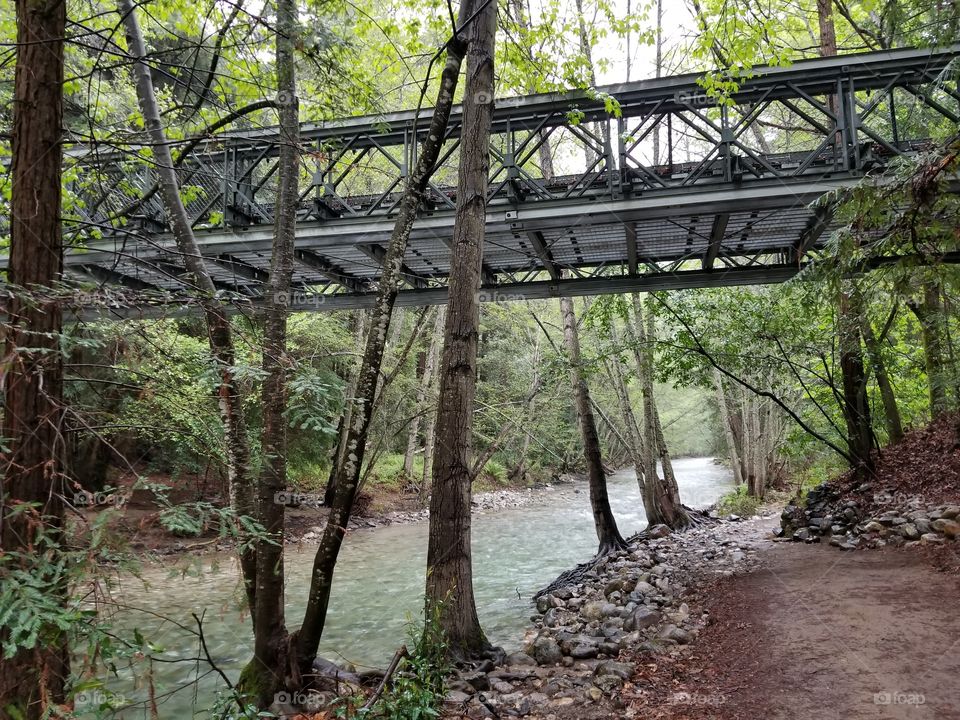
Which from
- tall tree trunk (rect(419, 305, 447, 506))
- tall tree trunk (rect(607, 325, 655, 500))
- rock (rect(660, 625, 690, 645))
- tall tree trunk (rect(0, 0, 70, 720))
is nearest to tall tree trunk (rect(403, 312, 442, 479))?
tall tree trunk (rect(419, 305, 447, 506))

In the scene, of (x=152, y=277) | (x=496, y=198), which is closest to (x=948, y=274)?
(x=496, y=198)

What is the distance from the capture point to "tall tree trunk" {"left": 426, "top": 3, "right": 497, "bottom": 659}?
17.7 feet

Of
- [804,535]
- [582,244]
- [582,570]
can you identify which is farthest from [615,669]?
[582,244]

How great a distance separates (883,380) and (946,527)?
4240mm

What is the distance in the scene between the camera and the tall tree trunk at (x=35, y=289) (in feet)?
8.51

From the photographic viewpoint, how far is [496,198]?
8844 millimetres

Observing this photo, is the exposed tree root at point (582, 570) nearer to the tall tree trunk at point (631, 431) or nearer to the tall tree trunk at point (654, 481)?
the tall tree trunk at point (654, 481)

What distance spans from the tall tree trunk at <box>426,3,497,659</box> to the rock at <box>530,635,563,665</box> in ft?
1.87

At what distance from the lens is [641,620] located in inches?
251

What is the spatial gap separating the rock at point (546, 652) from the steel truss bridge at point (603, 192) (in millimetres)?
4485

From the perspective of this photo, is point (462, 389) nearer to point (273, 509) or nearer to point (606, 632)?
point (273, 509)

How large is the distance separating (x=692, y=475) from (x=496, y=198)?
1126 inches

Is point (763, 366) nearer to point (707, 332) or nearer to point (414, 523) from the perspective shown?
point (707, 332)

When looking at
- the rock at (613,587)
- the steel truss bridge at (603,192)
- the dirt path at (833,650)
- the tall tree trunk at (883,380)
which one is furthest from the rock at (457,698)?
the tall tree trunk at (883,380)
